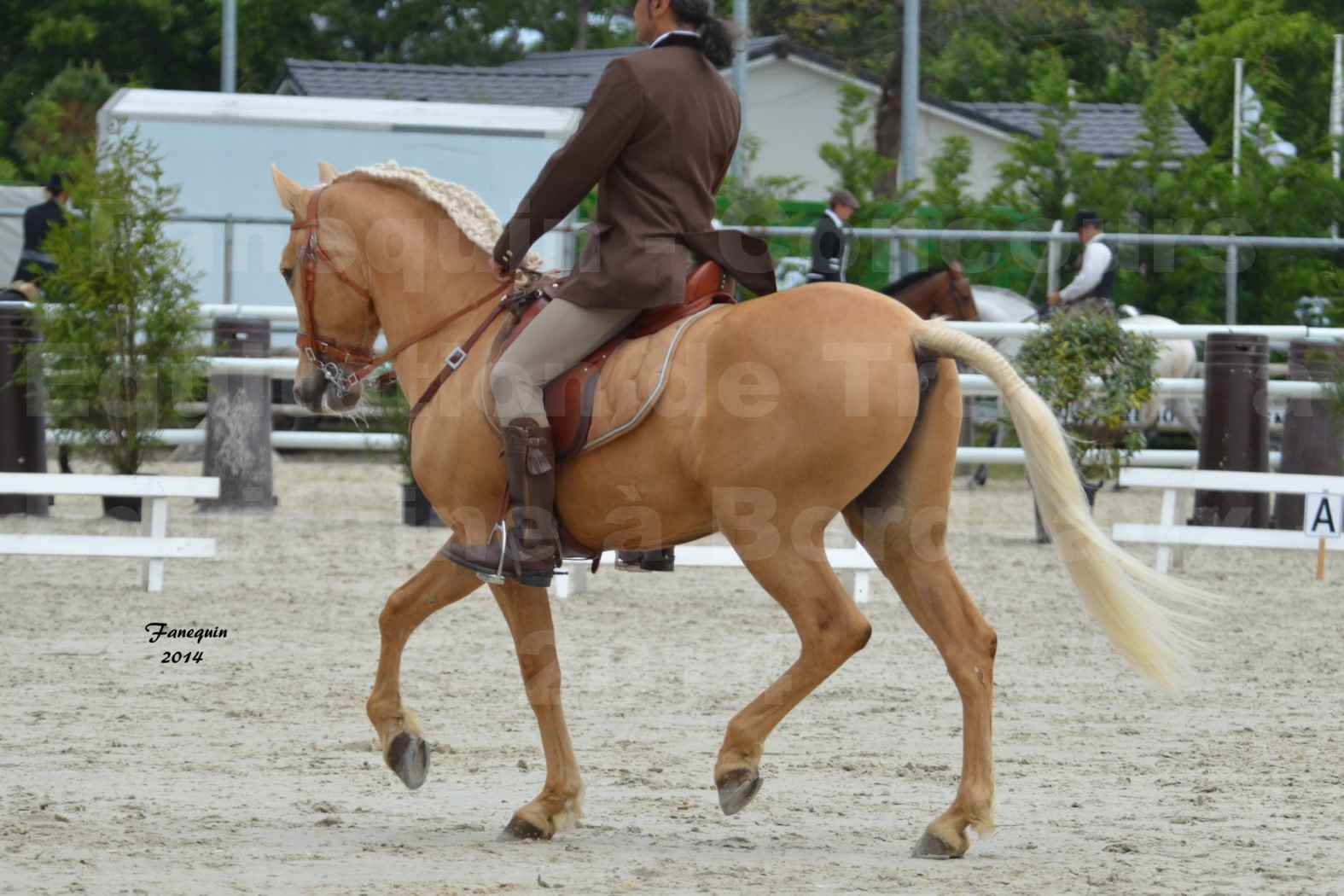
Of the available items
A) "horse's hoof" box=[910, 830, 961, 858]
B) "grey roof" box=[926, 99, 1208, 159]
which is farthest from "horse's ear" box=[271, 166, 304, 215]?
"grey roof" box=[926, 99, 1208, 159]

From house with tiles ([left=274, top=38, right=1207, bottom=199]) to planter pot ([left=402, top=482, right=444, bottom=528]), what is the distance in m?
13.9

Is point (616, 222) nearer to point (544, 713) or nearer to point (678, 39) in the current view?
point (678, 39)

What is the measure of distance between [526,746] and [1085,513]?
2.25 metres

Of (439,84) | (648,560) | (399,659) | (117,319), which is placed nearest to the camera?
(399,659)

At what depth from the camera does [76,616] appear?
375 inches

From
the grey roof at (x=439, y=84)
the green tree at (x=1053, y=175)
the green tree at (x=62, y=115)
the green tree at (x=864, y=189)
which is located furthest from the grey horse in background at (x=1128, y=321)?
the green tree at (x=62, y=115)

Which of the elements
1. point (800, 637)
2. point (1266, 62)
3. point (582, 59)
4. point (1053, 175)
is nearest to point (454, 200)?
point (800, 637)

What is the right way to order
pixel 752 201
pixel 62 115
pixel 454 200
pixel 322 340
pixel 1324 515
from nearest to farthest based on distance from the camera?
pixel 454 200
pixel 322 340
pixel 1324 515
pixel 752 201
pixel 62 115

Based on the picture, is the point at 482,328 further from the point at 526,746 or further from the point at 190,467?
the point at 190,467

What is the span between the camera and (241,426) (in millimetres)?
13328

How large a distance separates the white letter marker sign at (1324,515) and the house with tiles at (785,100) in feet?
48.1

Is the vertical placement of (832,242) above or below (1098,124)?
below

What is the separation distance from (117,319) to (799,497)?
24.1 feet

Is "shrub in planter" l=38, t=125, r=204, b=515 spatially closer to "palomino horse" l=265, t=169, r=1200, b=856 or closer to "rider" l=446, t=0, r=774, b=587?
"palomino horse" l=265, t=169, r=1200, b=856
